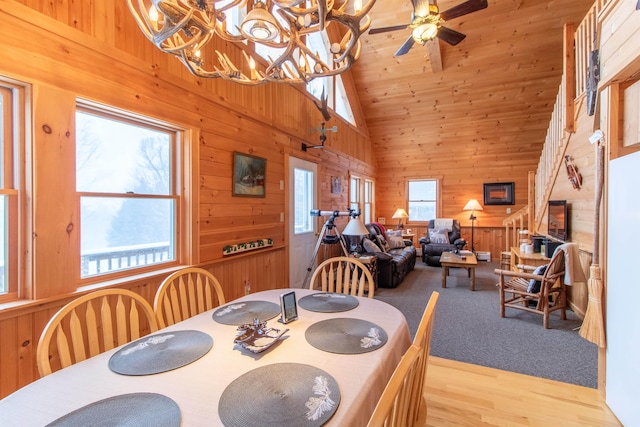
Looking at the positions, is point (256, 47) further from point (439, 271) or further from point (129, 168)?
point (439, 271)

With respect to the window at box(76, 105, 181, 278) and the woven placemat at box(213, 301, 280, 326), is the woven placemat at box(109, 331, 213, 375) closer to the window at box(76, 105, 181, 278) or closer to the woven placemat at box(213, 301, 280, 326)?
the woven placemat at box(213, 301, 280, 326)

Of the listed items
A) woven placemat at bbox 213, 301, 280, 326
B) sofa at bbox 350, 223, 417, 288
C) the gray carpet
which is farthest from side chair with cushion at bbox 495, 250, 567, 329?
woven placemat at bbox 213, 301, 280, 326

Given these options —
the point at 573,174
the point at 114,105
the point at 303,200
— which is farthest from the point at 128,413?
the point at 573,174

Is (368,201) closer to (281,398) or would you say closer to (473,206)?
(473,206)

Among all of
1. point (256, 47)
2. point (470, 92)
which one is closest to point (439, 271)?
point (470, 92)

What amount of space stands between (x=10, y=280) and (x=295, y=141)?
3187mm

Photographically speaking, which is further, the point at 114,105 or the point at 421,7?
the point at 421,7

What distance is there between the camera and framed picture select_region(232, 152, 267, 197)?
305 centimetres

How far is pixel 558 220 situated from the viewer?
4.04 metres

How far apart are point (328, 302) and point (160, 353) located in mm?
944

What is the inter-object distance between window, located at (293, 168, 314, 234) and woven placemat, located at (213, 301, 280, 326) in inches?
98.5

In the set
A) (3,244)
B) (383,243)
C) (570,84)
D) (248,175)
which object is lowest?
(383,243)

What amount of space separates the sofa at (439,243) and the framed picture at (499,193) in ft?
3.09

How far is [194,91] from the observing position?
99.7 inches
